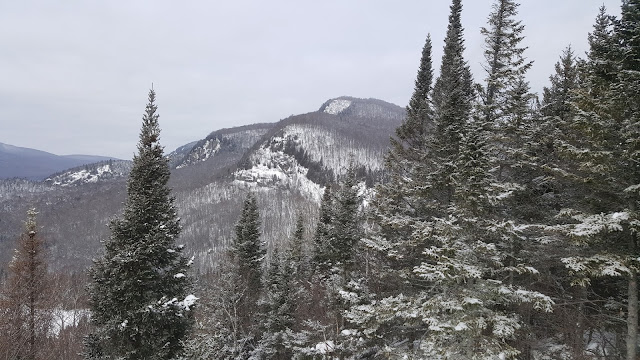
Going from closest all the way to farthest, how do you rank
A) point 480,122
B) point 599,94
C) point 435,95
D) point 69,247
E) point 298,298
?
1. point 599,94
2. point 480,122
3. point 435,95
4. point 298,298
5. point 69,247

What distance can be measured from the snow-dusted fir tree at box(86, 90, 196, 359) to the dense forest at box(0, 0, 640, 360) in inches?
2.1

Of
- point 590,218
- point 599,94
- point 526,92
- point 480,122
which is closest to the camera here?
point 590,218

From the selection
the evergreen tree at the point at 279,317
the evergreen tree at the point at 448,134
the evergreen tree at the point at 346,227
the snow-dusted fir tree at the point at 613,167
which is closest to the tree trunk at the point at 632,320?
the snow-dusted fir tree at the point at 613,167

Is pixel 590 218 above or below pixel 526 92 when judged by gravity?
below

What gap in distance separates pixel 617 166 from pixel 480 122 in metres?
4.01

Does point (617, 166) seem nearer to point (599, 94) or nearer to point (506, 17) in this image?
point (599, 94)

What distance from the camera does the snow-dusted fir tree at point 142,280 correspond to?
11.5 metres

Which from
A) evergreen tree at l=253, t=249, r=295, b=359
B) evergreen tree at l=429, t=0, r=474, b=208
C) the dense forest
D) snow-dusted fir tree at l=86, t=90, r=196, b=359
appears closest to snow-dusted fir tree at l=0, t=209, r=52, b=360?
the dense forest

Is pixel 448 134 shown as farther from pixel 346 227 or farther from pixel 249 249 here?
pixel 249 249

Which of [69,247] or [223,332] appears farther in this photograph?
[69,247]

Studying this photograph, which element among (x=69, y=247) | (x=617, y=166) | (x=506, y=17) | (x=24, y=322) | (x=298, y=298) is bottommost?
(x=69, y=247)

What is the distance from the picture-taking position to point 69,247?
581 feet

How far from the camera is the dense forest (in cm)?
926

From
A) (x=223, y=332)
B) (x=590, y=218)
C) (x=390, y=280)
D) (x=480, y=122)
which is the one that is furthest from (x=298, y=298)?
(x=590, y=218)
